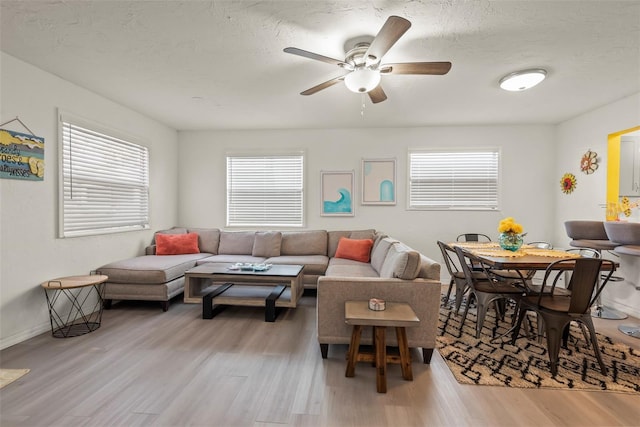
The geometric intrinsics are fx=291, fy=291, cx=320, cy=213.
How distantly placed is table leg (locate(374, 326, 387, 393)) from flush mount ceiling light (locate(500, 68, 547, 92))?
2.70 m

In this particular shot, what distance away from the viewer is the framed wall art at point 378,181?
4914 mm

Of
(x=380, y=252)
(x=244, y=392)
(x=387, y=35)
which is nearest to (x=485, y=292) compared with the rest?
(x=380, y=252)

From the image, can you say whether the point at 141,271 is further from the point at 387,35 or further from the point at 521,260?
the point at 521,260

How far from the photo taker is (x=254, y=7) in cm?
197

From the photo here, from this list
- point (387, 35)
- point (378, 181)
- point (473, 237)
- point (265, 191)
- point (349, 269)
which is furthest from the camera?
point (265, 191)

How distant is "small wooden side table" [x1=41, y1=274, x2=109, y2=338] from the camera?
2840mm

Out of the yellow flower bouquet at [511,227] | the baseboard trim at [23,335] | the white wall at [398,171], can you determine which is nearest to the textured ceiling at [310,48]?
the white wall at [398,171]

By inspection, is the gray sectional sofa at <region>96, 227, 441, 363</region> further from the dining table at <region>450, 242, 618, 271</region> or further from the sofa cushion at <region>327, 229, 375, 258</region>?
the dining table at <region>450, 242, 618, 271</region>

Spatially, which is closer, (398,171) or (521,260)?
(521,260)

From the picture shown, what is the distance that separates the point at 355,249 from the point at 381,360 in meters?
2.32

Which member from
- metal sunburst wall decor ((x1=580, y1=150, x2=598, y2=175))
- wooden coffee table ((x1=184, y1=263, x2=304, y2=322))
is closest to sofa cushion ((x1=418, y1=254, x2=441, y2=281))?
wooden coffee table ((x1=184, y1=263, x2=304, y2=322))

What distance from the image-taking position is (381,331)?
6.87 ft

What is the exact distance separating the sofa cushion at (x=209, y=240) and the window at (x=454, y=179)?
330cm

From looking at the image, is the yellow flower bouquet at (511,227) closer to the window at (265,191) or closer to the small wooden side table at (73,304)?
the window at (265,191)
